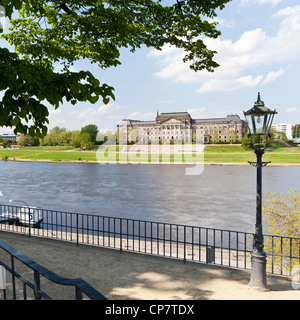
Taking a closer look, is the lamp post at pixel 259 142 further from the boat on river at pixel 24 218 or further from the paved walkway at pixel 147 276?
the boat on river at pixel 24 218

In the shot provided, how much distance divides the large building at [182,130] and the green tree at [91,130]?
23.4 m

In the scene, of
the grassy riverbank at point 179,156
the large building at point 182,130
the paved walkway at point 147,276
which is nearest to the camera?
the paved walkway at point 147,276

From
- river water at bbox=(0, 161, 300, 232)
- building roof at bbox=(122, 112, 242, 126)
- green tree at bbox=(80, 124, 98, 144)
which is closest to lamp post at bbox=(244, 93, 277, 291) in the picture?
river water at bbox=(0, 161, 300, 232)

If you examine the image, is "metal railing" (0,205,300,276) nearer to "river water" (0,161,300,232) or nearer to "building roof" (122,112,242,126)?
"river water" (0,161,300,232)

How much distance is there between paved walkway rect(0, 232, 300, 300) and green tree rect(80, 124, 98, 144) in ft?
394

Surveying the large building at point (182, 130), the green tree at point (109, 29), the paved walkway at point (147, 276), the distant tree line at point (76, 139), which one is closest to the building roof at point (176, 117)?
the large building at point (182, 130)

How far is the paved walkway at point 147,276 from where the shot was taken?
19.9 ft

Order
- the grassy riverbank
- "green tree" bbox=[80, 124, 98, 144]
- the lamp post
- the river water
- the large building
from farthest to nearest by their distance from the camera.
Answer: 1. the large building
2. "green tree" bbox=[80, 124, 98, 144]
3. the grassy riverbank
4. the river water
5. the lamp post

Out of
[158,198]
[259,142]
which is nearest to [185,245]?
[259,142]

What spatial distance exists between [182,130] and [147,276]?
513 feet

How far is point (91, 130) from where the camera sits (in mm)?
130875

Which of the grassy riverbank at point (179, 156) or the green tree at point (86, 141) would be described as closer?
the grassy riverbank at point (179, 156)

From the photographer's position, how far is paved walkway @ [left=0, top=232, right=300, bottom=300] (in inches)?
239
